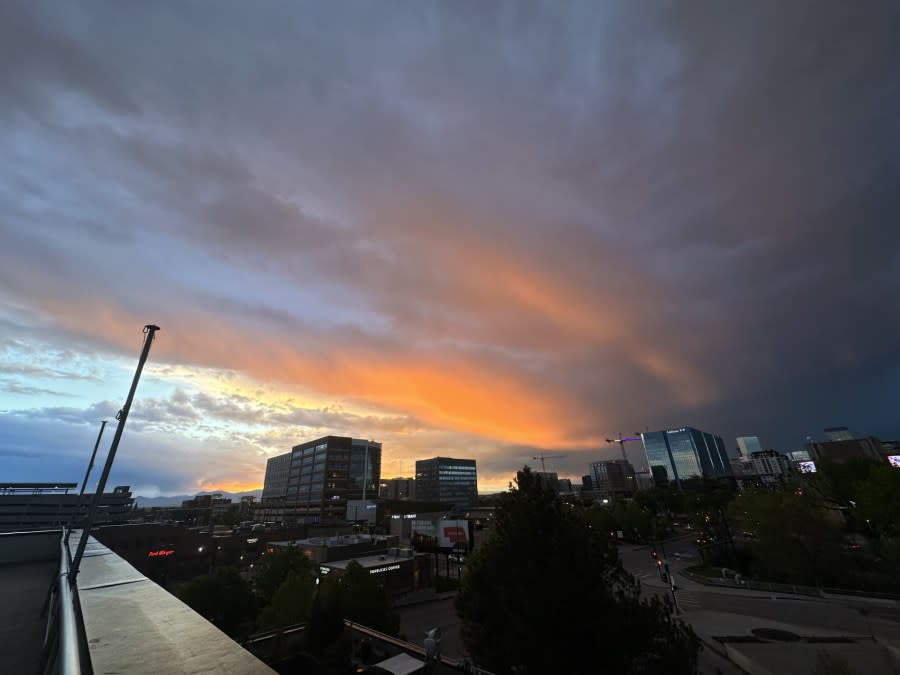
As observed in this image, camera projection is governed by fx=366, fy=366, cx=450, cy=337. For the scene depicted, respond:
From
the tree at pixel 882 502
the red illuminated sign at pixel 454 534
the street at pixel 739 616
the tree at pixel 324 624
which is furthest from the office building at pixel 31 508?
the tree at pixel 882 502

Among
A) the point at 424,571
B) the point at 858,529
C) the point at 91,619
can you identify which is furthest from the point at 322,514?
the point at 91,619

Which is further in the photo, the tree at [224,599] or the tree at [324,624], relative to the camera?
the tree at [224,599]

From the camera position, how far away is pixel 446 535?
6028 centimetres

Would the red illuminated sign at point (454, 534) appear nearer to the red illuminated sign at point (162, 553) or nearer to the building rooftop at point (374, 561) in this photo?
the building rooftop at point (374, 561)

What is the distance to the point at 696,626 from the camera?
31375mm

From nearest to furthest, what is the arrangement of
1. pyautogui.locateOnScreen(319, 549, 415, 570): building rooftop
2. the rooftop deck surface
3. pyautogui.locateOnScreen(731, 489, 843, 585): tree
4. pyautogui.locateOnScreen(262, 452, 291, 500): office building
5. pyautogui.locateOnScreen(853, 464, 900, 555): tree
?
the rooftop deck surface → pyautogui.locateOnScreen(731, 489, 843, 585): tree → pyautogui.locateOnScreen(319, 549, 415, 570): building rooftop → pyautogui.locateOnScreen(853, 464, 900, 555): tree → pyautogui.locateOnScreen(262, 452, 291, 500): office building

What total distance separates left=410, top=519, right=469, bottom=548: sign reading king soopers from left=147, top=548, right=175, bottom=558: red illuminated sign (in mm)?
38233

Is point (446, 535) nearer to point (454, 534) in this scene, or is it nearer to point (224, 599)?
point (454, 534)

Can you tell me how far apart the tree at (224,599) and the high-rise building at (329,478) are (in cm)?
9745

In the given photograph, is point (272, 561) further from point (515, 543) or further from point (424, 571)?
point (515, 543)

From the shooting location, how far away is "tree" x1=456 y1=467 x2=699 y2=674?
13172 millimetres

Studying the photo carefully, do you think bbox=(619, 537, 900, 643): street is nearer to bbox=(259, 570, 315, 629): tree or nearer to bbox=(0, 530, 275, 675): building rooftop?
bbox=(259, 570, 315, 629): tree

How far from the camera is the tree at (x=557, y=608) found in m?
13.2

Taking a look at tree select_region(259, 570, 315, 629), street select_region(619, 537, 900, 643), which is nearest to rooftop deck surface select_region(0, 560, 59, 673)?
tree select_region(259, 570, 315, 629)
